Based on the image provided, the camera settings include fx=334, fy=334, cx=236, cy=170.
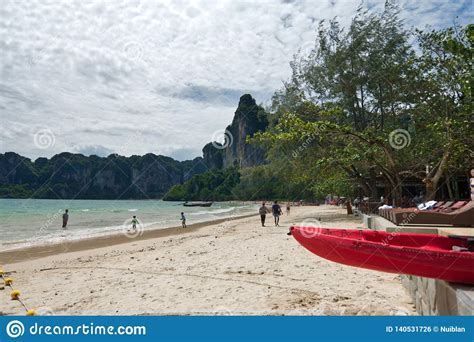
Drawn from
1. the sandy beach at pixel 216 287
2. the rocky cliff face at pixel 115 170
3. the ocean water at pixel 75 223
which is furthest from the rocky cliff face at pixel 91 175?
the sandy beach at pixel 216 287

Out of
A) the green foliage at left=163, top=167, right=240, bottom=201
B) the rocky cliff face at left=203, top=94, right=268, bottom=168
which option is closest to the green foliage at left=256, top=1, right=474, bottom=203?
the green foliage at left=163, top=167, right=240, bottom=201

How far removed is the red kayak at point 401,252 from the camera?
11.7ft

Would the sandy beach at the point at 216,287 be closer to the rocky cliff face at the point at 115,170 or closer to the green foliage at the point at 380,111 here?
the green foliage at the point at 380,111

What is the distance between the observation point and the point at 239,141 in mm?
167625

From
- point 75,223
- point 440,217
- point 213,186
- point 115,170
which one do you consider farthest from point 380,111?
point 115,170

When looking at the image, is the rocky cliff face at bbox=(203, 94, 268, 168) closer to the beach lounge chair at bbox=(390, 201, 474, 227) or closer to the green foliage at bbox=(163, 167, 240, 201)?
the green foliage at bbox=(163, 167, 240, 201)

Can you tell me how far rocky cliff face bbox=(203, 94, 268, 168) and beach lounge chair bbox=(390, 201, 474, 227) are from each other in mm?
131683

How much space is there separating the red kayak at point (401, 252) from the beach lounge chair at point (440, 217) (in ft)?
8.01

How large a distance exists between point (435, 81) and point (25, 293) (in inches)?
644

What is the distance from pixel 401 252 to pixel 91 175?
160 metres

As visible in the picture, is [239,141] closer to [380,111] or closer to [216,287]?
[380,111]
